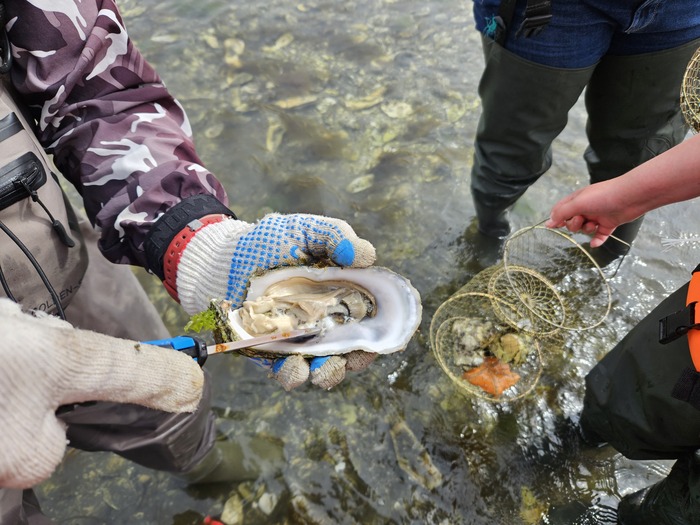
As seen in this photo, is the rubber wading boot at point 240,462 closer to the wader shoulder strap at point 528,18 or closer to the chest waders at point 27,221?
the chest waders at point 27,221

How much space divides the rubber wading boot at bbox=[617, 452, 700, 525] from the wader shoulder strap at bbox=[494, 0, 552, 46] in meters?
1.79

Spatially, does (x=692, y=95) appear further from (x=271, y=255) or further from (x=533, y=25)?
(x=271, y=255)

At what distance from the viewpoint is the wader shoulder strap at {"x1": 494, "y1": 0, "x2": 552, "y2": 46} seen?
1.92 meters

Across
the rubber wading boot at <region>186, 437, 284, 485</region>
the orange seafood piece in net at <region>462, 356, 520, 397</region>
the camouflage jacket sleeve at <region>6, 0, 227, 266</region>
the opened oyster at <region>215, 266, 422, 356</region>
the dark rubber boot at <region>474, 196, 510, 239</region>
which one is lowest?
the rubber wading boot at <region>186, 437, 284, 485</region>

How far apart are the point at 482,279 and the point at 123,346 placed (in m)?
2.44

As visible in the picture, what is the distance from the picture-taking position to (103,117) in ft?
5.37

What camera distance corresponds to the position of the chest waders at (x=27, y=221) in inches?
55.2

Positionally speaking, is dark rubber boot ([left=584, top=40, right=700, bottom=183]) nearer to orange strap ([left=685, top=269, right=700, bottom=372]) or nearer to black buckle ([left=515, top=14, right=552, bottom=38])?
black buckle ([left=515, top=14, right=552, bottom=38])

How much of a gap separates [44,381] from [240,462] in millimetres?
1883

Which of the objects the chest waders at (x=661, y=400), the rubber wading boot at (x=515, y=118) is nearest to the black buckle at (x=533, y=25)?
the rubber wading boot at (x=515, y=118)

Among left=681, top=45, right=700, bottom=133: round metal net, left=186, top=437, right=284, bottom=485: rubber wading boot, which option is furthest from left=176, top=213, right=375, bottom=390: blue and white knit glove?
left=681, top=45, right=700, bottom=133: round metal net

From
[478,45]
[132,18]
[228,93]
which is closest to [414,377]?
[228,93]

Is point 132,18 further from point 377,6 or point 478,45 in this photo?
point 478,45

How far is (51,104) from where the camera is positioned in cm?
154
